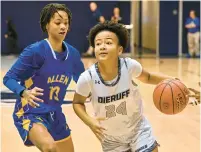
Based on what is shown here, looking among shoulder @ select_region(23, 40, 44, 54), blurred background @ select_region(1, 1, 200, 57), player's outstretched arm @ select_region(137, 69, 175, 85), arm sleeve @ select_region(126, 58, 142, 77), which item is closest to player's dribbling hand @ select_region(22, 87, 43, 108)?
shoulder @ select_region(23, 40, 44, 54)

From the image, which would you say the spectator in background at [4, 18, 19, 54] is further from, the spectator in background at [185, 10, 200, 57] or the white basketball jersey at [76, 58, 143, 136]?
the white basketball jersey at [76, 58, 143, 136]

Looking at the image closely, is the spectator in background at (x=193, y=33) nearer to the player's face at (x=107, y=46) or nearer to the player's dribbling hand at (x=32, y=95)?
the player's face at (x=107, y=46)

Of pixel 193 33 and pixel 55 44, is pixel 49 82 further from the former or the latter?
pixel 193 33

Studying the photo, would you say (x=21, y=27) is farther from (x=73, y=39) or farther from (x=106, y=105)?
(x=106, y=105)

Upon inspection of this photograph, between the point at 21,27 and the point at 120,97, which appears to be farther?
the point at 21,27

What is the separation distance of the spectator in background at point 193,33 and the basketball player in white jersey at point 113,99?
601 inches

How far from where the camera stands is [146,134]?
10.0ft

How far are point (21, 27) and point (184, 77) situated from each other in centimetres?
1008

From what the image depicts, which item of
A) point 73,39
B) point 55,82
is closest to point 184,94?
point 55,82

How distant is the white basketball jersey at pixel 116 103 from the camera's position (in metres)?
3.01

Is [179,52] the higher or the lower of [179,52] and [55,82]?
the lower

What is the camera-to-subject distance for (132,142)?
3.03m

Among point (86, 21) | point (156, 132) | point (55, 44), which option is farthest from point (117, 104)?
point (86, 21)

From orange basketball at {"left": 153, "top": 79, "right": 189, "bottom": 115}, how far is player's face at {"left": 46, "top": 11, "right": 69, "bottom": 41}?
913mm
